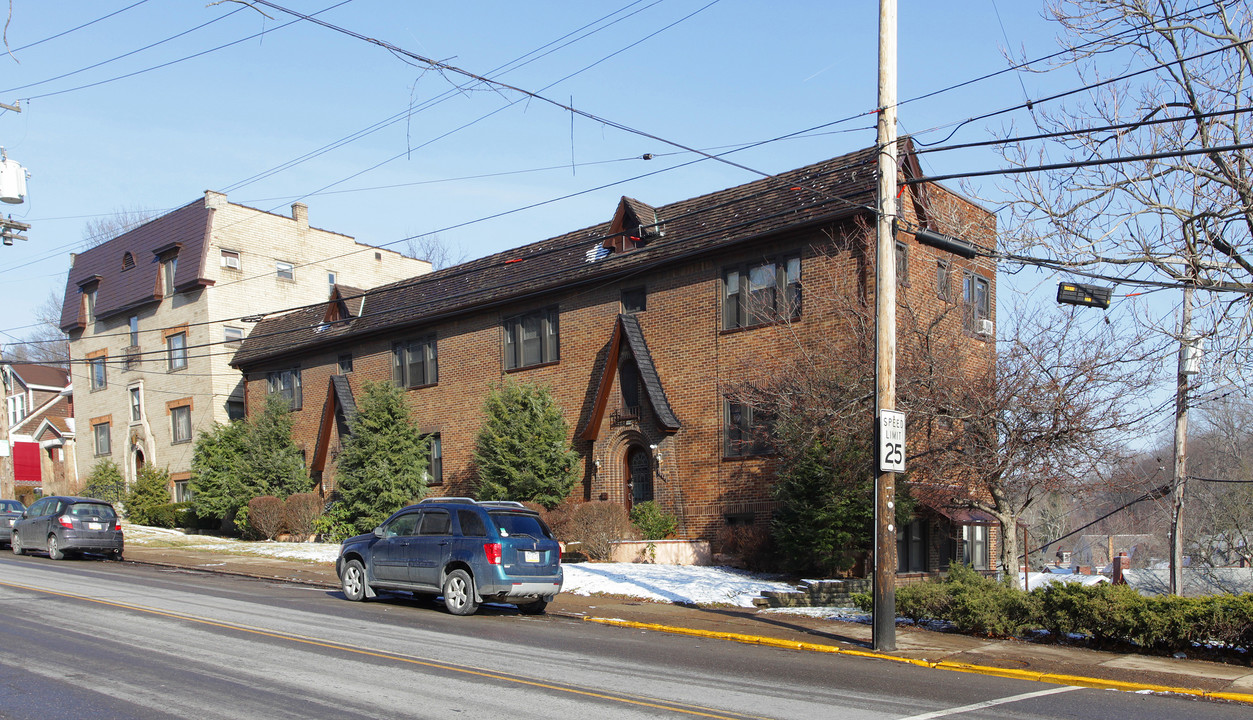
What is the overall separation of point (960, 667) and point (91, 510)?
75.1 ft

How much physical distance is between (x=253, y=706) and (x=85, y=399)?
50064 millimetres

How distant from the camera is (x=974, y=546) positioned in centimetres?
2569

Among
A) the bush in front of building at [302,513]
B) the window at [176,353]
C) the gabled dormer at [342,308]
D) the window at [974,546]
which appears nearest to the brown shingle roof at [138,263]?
the window at [176,353]

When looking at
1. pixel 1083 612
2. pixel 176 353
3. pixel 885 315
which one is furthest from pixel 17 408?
pixel 1083 612

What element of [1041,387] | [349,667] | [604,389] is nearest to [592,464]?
[604,389]

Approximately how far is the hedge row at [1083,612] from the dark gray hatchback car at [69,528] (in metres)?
20.2

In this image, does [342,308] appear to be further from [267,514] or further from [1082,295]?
[1082,295]

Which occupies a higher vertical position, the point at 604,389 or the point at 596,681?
the point at 604,389

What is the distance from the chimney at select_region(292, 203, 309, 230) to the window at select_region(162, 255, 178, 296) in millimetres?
5862

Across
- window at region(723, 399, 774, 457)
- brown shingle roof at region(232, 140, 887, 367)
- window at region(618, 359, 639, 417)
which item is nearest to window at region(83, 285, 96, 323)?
brown shingle roof at region(232, 140, 887, 367)

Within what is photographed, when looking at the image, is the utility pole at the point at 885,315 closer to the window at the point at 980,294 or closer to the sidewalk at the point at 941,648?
the sidewalk at the point at 941,648

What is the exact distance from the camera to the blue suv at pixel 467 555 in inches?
604

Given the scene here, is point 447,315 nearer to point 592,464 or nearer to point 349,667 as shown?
point 592,464

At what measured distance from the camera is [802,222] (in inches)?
882
